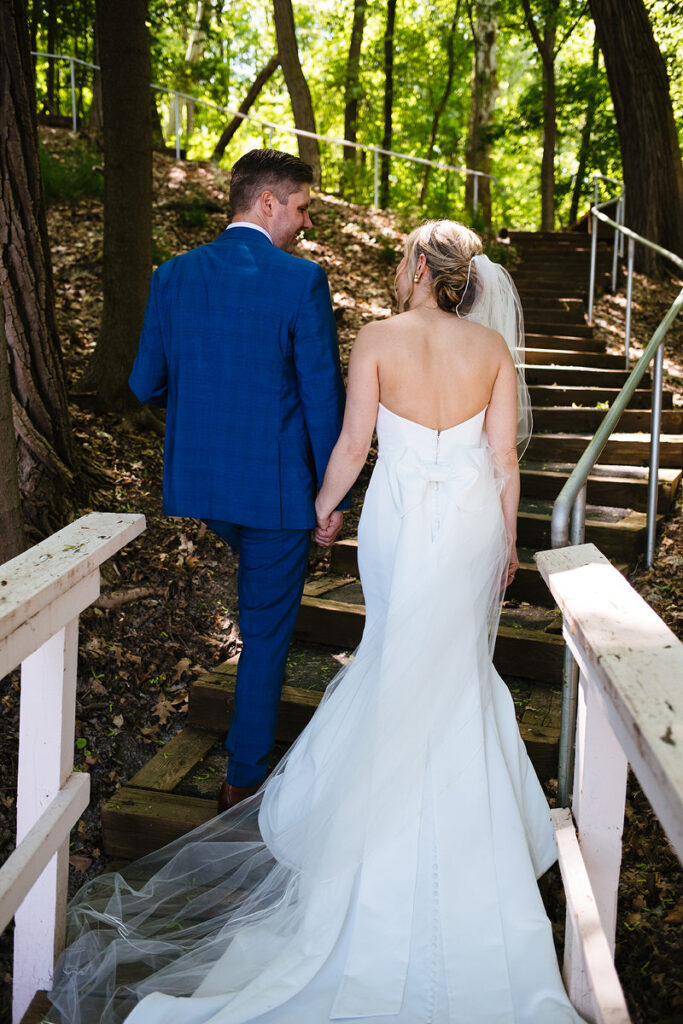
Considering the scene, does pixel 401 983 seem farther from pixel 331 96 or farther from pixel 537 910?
pixel 331 96

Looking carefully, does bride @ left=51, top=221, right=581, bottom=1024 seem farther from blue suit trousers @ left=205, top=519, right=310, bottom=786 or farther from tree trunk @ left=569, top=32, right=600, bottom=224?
tree trunk @ left=569, top=32, right=600, bottom=224

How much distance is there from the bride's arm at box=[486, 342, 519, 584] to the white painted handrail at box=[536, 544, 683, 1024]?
0.82m

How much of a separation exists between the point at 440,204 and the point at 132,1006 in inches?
532

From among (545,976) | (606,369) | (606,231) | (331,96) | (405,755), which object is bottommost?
(545,976)

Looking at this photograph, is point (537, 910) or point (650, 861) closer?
point (537, 910)

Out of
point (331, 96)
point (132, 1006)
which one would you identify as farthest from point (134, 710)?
point (331, 96)

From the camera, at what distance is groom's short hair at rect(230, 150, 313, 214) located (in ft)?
10.0

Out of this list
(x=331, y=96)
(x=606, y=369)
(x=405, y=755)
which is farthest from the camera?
(x=331, y=96)

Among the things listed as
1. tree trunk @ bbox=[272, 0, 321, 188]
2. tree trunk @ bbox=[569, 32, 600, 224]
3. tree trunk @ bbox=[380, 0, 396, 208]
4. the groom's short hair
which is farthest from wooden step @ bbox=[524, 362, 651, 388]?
tree trunk @ bbox=[569, 32, 600, 224]

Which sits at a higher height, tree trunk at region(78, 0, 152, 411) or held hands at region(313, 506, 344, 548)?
tree trunk at region(78, 0, 152, 411)

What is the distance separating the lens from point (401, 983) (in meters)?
2.24

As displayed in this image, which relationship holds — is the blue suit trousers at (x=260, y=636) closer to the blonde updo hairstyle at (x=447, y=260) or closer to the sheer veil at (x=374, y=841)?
the sheer veil at (x=374, y=841)

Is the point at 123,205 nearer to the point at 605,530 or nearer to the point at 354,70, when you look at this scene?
the point at 605,530

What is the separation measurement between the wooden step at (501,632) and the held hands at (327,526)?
105 centimetres
